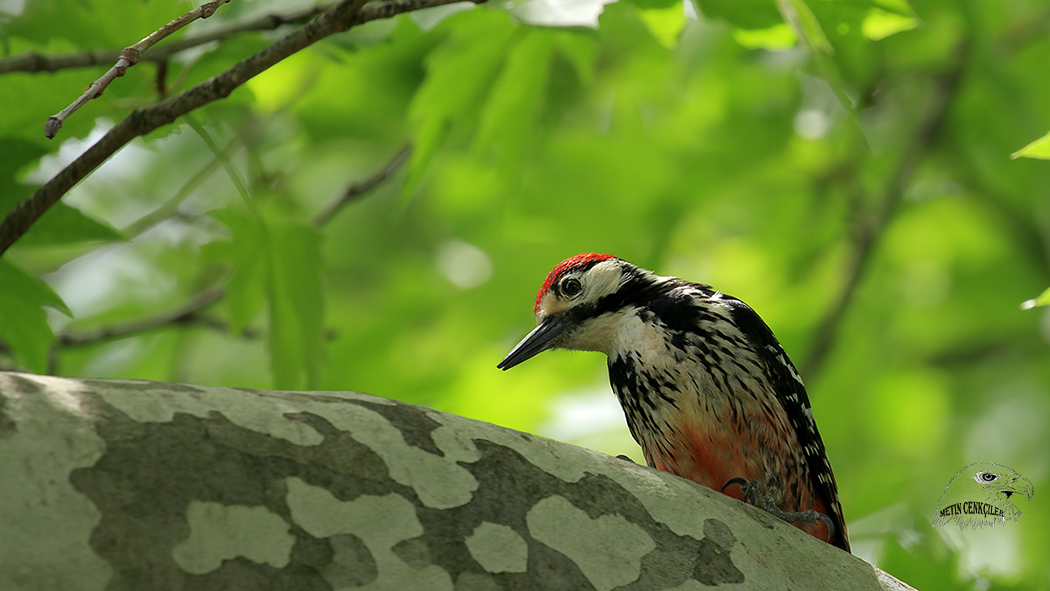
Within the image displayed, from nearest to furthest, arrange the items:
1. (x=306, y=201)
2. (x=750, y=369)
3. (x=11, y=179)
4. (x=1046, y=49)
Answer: (x=11, y=179), (x=750, y=369), (x=1046, y=49), (x=306, y=201)

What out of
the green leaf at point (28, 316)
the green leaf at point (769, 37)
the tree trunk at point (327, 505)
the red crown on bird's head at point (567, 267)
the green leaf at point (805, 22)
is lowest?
the tree trunk at point (327, 505)

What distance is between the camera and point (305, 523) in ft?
4.26

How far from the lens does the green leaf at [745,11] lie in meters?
2.39

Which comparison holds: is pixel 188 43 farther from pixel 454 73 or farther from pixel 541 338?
pixel 541 338

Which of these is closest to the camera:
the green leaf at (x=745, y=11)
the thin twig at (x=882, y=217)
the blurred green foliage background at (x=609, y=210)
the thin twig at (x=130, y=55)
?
the thin twig at (x=130, y=55)

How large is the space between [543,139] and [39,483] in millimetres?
3560

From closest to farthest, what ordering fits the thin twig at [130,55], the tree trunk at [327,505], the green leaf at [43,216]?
1. the tree trunk at [327,505]
2. the thin twig at [130,55]
3. the green leaf at [43,216]

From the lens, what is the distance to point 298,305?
2.40m

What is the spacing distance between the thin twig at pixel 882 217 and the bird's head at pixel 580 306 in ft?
5.27

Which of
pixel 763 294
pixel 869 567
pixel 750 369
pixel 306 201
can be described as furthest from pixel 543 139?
pixel 869 567

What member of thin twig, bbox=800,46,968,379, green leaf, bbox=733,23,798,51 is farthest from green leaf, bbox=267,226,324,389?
thin twig, bbox=800,46,968,379

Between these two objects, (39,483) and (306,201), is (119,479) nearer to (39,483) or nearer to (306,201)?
(39,483)

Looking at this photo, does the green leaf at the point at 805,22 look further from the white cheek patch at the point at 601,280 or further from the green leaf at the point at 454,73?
the white cheek patch at the point at 601,280

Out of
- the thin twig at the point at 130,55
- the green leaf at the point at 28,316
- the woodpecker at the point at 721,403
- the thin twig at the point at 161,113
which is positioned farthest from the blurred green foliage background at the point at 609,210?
the thin twig at the point at 130,55
